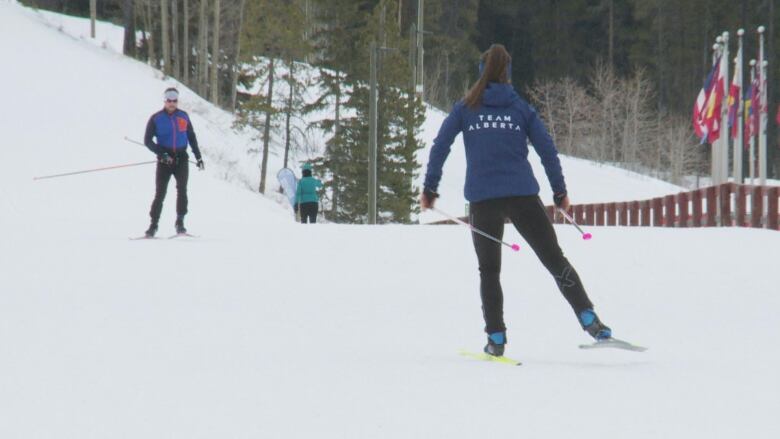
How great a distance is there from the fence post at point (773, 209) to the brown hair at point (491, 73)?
51.6 feet

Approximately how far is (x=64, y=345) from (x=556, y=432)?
10.8 feet

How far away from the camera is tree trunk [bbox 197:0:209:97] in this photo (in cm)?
5581

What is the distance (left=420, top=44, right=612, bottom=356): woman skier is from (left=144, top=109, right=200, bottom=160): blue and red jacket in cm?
839

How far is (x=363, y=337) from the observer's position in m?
8.09

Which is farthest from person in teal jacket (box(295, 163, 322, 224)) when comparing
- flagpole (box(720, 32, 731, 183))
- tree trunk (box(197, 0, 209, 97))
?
tree trunk (box(197, 0, 209, 97))

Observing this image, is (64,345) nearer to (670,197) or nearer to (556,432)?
(556,432)

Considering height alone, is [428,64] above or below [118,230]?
above

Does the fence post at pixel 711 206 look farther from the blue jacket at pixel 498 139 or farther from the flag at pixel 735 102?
the blue jacket at pixel 498 139

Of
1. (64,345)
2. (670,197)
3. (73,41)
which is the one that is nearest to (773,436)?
(64,345)

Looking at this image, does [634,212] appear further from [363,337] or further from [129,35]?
[129,35]

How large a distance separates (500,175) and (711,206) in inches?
749

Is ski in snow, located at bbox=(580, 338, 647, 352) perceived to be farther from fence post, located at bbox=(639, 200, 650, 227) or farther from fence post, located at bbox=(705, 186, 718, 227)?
fence post, located at bbox=(639, 200, 650, 227)

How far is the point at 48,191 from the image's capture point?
28031 millimetres

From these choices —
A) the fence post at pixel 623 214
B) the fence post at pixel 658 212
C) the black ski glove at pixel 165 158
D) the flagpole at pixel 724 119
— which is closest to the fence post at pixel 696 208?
the fence post at pixel 658 212
